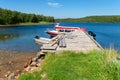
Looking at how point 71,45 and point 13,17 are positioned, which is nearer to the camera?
point 71,45

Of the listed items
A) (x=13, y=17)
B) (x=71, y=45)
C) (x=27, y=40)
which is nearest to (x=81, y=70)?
(x=71, y=45)

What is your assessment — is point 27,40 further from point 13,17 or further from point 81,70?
point 13,17

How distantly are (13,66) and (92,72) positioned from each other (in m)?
9.67

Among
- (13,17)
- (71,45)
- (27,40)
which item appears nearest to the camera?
(71,45)

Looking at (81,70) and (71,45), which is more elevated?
(81,70)

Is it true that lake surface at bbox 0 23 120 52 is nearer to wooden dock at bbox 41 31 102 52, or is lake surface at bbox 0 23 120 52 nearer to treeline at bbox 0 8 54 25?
wooden dock at bbox 41 31 102 52

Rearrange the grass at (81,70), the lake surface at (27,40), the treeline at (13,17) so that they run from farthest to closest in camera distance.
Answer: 1. the treeline at (13,17)
2. the lake surface at (27,40)
3. the grass at (81,70)

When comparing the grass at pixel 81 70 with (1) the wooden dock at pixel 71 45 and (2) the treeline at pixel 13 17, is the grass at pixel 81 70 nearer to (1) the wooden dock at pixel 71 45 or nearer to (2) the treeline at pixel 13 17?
(1) the wooden dock at pixel 71 45

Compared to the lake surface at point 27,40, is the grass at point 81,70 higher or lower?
higher

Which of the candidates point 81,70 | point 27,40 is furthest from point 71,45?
point 27,40

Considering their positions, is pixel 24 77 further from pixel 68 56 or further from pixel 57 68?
pixel 68 56

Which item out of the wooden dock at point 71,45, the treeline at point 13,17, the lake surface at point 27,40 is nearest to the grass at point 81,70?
the wooden dock at point 71,45

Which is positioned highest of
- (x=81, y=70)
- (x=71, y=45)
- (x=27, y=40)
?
(x=81, y=70)

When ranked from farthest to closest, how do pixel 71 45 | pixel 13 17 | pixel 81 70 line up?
1. pixel 13 17
2. pixel 71 45
3. pixel 81 70
